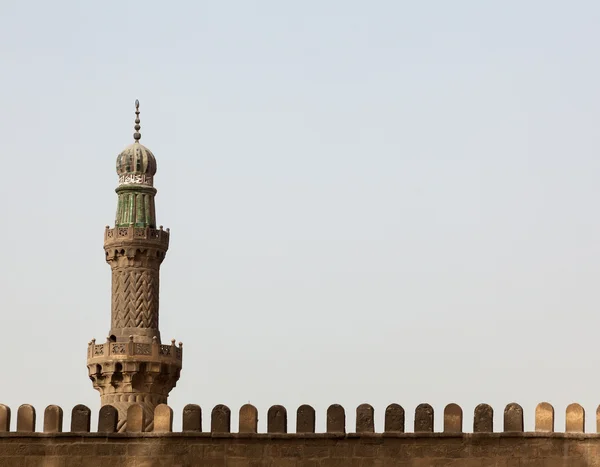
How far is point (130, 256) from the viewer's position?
1699 inches

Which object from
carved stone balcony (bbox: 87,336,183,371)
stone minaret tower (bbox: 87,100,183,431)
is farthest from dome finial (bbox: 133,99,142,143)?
carved stone balcony (bbox: 87,336,183,371)

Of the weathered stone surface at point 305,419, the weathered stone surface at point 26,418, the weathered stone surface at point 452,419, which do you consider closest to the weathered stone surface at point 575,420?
the weathered stone surface at point 452,419

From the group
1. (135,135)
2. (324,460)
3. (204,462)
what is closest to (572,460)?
(324,460)

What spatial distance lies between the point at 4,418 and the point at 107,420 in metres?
1.17

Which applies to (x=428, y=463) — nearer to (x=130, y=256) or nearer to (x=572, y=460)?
(x=572, y=460)

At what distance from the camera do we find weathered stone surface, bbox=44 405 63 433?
720 inches

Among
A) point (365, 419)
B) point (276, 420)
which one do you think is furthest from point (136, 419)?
point (365, 419)

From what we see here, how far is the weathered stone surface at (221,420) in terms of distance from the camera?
59.9 feet

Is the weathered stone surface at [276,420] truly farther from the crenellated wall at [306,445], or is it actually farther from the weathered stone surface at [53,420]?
the weathered stone surface at [53,420]

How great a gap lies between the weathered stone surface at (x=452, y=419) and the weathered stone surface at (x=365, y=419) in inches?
32.4

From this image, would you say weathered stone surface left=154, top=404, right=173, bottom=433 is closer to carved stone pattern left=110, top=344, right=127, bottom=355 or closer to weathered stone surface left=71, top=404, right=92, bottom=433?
weathered stone surface left=71, top=404, right=92, bottom=433

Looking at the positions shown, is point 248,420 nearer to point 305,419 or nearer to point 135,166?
point 305,419

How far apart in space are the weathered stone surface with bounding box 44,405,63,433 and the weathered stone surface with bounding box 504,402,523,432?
5.02 metres

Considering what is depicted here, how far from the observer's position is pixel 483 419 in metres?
18.2
